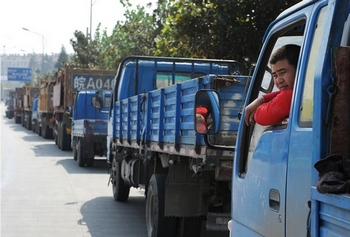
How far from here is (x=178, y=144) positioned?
734 cm

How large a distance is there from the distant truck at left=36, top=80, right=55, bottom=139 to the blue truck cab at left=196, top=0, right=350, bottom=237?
30408mm

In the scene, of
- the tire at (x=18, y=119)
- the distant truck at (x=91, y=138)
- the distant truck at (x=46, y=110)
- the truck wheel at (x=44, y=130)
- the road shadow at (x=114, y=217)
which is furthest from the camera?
the tire at (x=18, y=119)

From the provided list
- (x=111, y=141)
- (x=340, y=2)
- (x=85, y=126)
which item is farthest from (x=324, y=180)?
(x=85, y=126)

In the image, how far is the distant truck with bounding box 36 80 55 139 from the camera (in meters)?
34.5

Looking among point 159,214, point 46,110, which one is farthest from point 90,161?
point 46,110

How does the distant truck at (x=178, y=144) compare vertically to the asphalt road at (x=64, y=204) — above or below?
above

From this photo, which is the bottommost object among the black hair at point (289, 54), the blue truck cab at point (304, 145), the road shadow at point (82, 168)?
the road shadow at point (82, 168)

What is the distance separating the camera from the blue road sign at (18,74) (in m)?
91.8

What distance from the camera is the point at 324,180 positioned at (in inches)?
107

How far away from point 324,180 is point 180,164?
204 inches

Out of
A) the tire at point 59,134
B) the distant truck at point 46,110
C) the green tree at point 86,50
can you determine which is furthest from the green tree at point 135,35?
the green tree at point 86,50

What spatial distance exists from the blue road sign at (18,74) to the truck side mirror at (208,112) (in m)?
88.5

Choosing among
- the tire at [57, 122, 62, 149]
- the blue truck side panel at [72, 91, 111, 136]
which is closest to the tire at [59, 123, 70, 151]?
the tire at [57, 122, 62, 149]

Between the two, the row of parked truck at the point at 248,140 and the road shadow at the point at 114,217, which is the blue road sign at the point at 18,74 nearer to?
the road shadow at the point at 114,217
